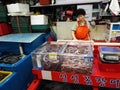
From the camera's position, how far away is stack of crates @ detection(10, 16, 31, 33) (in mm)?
2750

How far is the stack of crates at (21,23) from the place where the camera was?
2750 mm

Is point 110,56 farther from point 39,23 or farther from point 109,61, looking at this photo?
point 39,23

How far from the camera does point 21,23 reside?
278 cm

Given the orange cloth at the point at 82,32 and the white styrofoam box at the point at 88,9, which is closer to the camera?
the orange cloth at the point at 82,32

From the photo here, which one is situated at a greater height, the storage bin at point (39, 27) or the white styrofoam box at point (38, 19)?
the white styrofoam box at point (38, 19)

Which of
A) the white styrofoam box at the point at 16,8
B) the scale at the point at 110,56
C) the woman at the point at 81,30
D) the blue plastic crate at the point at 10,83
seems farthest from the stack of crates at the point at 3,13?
the scale at the point at 110,56

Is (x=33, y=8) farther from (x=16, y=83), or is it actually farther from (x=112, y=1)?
(x=16, y=83)

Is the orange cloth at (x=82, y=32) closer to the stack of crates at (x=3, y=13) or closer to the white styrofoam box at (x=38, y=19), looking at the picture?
the white styrofoam box at (x=38, y=19)

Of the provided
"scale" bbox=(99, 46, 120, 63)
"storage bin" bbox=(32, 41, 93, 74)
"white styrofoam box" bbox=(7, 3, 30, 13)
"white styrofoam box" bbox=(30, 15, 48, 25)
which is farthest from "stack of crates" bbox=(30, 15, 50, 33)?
"scale" bbox=(99, 46, 120, 63)

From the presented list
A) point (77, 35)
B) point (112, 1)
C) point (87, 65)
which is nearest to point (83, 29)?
point (77, 35)

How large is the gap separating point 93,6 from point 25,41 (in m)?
1.75

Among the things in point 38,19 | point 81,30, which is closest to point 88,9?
point 81,30

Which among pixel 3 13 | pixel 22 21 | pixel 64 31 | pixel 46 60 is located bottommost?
pixel 46 60

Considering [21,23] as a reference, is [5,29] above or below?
below
